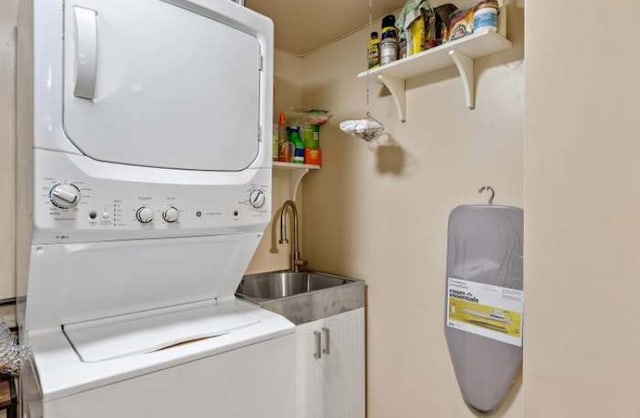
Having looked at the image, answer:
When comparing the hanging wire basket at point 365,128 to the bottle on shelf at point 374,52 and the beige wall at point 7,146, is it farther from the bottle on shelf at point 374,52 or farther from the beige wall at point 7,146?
the beige wall at point 7,146

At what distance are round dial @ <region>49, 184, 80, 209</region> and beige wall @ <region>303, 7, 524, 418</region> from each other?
→ 1.50 meters

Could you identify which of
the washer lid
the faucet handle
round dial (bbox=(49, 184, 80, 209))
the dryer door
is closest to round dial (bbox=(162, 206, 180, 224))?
the dryer door

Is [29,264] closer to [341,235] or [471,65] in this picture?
[341,235]

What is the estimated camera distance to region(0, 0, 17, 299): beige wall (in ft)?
5.14

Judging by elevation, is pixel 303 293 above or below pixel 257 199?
below

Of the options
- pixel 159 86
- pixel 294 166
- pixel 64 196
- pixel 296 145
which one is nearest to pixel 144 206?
pixel 64 196

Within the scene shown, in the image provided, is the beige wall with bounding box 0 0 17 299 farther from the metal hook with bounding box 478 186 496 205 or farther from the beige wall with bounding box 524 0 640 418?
the metal hook with bounding box 478 186 496 205

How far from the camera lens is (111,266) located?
124cm

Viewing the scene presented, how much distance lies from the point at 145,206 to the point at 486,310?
1418 mm

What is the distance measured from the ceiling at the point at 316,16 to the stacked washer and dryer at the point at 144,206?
25.2 inches

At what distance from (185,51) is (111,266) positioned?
0.74 meters

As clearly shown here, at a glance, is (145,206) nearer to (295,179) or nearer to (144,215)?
(144,215)

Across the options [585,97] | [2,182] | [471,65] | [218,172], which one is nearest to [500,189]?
[471,65]

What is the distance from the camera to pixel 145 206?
1.20m
